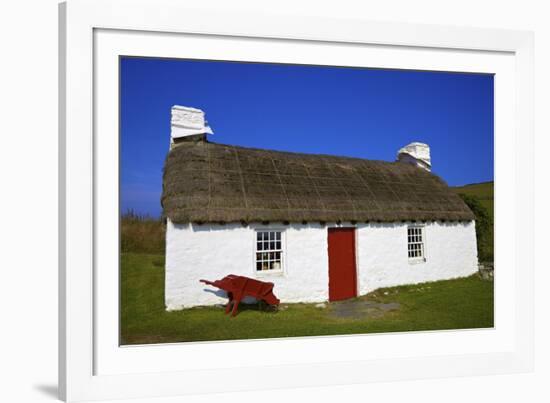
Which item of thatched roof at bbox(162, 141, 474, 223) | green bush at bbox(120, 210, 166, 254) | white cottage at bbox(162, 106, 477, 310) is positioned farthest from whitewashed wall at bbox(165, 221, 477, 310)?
green bush at bbox(120, 210, 166, 254)

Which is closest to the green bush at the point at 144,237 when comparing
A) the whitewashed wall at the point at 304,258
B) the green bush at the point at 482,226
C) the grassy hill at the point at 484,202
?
the whitewashed wall at the point at 304,258

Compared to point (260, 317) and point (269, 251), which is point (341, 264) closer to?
point (269, 251)

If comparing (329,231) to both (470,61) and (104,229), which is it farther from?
(104,229)

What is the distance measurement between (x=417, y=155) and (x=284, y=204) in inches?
229

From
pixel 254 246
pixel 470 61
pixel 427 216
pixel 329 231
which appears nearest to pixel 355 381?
pixel 254 246

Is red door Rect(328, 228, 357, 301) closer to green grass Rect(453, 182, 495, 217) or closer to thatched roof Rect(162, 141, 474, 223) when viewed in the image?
thatched roof Rect(162, 141, 474, 223)

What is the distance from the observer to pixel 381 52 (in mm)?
7645

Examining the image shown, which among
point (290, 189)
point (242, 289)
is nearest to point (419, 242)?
point (290, 189)

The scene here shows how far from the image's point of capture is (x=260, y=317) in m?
9.62

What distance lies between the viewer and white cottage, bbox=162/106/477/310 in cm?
999

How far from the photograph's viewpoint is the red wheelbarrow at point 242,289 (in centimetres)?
955

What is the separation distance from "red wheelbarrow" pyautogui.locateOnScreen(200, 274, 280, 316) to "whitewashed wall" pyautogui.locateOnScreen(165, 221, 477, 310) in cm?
35

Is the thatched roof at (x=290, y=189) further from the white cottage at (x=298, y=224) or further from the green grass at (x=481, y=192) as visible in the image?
the green grass at (x=481, y=192)

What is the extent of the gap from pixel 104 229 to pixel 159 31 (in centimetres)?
285
